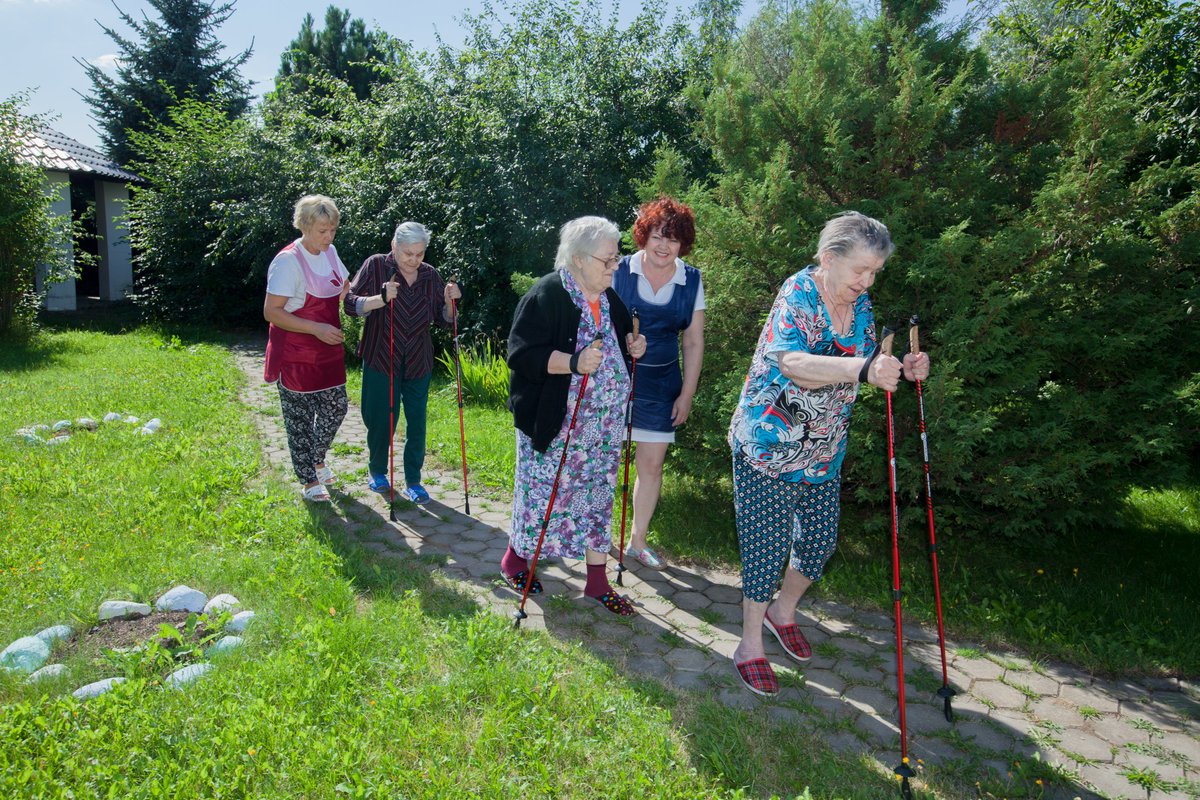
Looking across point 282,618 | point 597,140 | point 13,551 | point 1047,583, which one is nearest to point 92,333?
point 597,140

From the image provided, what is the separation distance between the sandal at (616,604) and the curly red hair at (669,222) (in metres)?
1.84

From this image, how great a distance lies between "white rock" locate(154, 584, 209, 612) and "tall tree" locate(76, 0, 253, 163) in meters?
23.6

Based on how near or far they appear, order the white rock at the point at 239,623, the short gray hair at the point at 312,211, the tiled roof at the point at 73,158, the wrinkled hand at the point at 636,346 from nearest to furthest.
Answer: the white rock at the point at 239,623
the wrinkled hand at the point at 636,346
the short gray hair at the point at 312,211
the tiled roof at the point at 73,158

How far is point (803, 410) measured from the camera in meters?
3.29

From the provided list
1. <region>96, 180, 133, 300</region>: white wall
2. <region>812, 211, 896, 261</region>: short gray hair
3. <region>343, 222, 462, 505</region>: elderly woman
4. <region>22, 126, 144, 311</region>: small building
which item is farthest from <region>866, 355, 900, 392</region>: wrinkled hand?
<region>96, 180, 133, 300</region>: white wall

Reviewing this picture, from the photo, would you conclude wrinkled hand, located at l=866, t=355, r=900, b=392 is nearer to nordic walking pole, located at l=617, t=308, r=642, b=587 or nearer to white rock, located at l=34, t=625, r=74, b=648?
A: nordic walking pole, located at l=617, t=308, r=642, b=587

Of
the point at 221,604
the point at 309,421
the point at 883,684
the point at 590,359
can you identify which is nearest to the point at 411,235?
the point at 309,421

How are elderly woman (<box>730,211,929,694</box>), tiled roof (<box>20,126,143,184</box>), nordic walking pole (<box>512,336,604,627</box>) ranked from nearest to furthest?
elderly woman (<box>730,211,929,694</box>)
nordic walking pole (<box>512,336,604,627</box>)
tiled roof (<box>20,126,143,184</box>)

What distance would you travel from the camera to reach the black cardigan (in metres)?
3.84

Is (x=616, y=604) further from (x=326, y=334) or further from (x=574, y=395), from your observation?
(x=326, y=334)

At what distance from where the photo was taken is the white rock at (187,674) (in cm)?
326

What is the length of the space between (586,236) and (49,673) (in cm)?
295

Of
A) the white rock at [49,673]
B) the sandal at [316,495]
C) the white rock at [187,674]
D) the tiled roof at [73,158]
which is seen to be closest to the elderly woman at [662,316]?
the white rock at [187,674]

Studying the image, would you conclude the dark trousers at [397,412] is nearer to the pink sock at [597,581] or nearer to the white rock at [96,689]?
the pink sock at [597,581]
